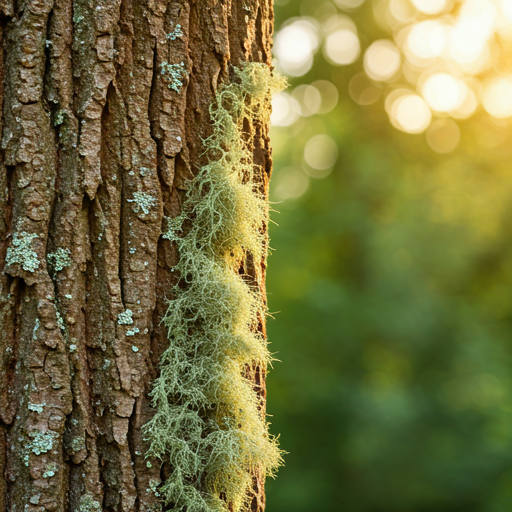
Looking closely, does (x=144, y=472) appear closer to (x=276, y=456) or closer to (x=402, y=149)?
(x=276, y=456)

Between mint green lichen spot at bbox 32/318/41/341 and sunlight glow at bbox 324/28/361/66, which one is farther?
sunlight glow at bbox 324/28/361/66

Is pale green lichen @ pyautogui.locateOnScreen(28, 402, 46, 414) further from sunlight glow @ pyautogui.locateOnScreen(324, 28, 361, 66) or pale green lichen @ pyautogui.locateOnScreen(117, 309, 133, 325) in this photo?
sunlight glow @ pyautogui.locateOnScreen(324, 28, 361, 66)

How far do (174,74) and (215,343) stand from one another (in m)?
0.65

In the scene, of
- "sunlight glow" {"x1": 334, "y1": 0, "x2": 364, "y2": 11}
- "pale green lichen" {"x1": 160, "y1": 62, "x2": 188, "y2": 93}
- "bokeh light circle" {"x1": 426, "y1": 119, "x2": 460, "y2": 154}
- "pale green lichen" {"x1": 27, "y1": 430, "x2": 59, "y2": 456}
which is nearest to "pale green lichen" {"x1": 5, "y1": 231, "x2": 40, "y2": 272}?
"pale green lichen" {"x1": 27, "y1": 430, "x2": 59, "y2": 456}

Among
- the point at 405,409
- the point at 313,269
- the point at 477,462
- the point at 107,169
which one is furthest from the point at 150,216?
the point at 313,269

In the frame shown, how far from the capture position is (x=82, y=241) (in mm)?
1174

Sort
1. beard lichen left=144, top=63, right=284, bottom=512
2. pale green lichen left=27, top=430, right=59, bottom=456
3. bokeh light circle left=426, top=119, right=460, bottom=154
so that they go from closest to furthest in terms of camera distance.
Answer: pale green lichen left=27, top=430, right=59, bottom=456 → beard lichen left=144, top=63, right=284, bottom=512 → bokeh light circle left=426, top=119, right=460, bottom=154

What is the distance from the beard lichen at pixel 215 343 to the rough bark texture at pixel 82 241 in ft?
0.17

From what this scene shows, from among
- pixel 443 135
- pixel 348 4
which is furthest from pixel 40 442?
pixel 348 4

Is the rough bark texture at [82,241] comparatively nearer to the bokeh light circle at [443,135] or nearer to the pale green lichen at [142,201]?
the pale green lichen at [142,201]

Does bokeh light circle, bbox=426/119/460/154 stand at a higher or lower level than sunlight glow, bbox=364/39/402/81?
lower

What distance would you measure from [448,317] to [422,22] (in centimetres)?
534

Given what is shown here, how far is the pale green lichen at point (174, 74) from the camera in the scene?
1.24 m

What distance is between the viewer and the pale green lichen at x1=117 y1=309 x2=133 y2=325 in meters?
1.19
